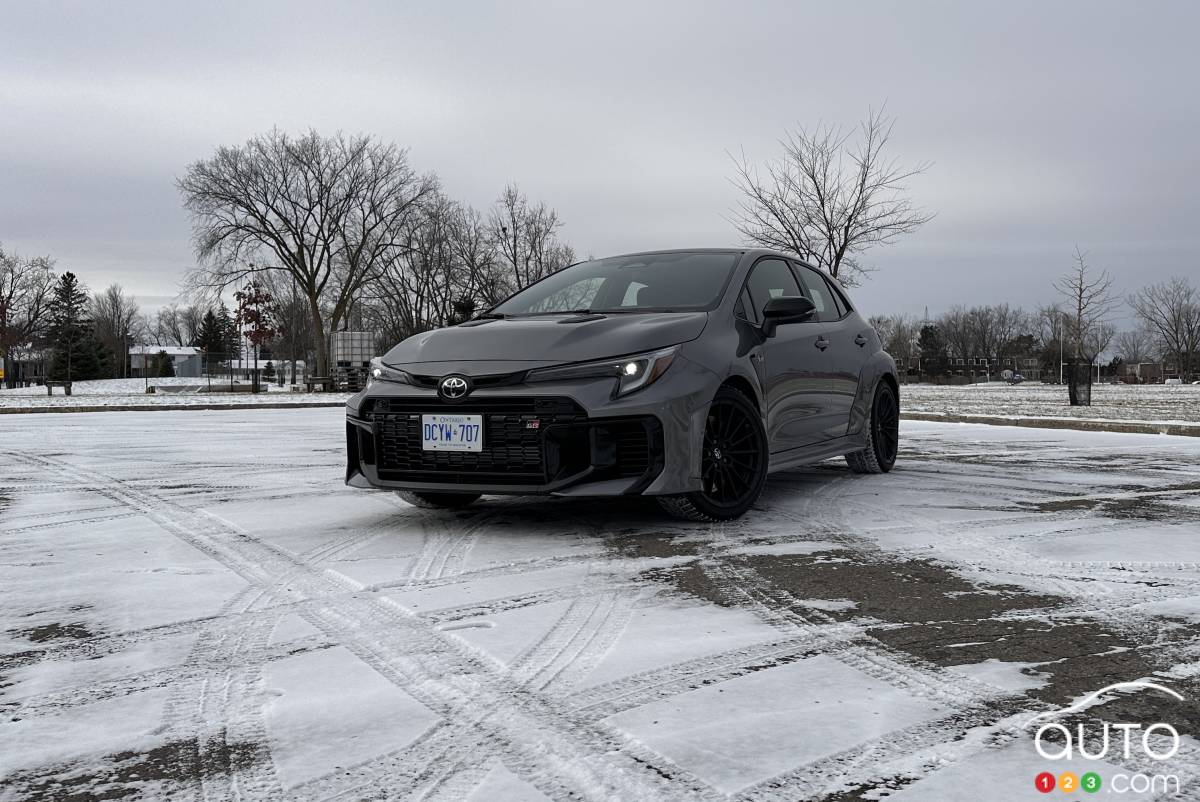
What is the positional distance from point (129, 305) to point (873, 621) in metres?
134

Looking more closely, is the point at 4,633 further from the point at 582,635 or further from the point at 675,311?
the point at 675,311

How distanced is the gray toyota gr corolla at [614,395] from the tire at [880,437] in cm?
129

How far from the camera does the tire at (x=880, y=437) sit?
7.86m

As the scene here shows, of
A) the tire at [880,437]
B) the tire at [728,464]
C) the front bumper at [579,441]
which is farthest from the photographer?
the tire at [880,437]

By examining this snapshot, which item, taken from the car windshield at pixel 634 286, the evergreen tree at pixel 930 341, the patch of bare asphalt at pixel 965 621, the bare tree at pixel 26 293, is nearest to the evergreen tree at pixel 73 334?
the bare tree at pixel 26 293

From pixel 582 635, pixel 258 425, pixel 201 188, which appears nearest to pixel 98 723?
pixel 582 635

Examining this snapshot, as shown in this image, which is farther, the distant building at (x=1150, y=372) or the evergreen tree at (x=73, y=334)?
the distant building at (x=1150, y=372)

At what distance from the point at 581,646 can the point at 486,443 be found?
2.01m

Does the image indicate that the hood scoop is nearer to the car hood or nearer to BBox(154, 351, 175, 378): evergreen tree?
the car hood

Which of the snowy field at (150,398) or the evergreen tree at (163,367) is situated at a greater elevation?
the evergreen tree at (163,367)

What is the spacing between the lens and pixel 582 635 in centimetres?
329

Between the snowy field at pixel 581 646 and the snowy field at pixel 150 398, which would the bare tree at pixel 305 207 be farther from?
the snowy field at pixel 581 646

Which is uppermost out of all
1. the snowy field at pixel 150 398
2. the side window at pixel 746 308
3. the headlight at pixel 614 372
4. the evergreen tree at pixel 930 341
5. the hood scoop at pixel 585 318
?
the evergreen tree at pixel 930 341

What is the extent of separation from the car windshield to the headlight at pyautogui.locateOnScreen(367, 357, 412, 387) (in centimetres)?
106
